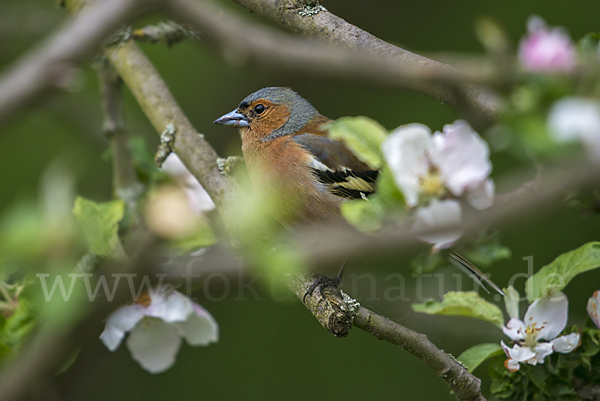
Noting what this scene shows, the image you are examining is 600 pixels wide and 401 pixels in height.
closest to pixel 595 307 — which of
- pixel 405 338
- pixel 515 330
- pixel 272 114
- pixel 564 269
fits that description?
pixel 564 269

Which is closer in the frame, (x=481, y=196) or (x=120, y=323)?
(x=481, y=196)

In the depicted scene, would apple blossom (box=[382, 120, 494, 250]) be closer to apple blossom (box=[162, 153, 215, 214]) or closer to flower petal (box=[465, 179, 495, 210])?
flower petal (box=[465, 179, 495, 210])

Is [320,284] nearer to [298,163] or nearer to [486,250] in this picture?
[298,163]

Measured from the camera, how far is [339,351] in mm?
4824

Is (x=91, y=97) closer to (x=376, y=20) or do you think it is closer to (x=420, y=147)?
(x=376, y=20)

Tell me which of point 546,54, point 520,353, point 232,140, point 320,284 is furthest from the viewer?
point 232,140

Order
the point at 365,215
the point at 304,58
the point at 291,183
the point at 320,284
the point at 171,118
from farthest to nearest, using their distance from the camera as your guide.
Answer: the point at 291,183 < the point at 171,118 < the point at 320,284 < the point at 365,215 < the point at 304,58

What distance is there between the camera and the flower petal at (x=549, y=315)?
1716 millimetres

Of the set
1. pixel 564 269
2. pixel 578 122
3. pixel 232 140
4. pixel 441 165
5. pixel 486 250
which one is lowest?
pixel 232 140

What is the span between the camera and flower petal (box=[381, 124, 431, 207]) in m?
1.12

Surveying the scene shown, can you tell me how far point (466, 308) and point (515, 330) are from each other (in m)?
0.15

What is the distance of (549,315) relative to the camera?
1724 mm

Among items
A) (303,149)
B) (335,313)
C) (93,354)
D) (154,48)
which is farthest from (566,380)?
(154,48)

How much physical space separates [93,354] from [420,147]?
721 mm
